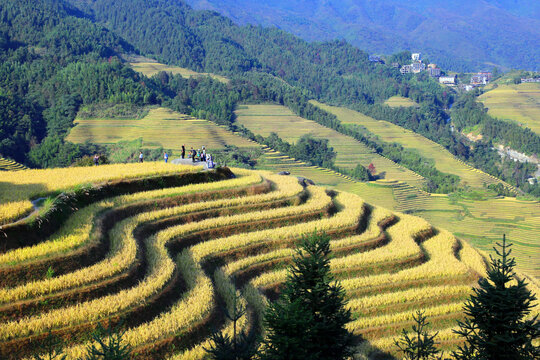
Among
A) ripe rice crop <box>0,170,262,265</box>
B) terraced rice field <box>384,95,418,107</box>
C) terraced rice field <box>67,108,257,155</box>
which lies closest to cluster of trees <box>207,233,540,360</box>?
ripe rice crop <box>0,170,262,265</box>

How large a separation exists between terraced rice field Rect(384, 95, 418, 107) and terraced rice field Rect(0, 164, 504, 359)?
152659mm

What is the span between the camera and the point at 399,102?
591 ft

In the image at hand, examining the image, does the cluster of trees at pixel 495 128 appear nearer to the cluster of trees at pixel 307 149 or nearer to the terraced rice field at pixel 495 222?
the cluster of trees at pixel 307 149

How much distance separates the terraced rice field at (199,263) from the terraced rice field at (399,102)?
501 ft

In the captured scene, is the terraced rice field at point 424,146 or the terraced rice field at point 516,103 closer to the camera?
the terraced rice field at point 424,146

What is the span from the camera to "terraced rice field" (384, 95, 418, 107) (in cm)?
17575

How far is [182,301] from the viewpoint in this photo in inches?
619

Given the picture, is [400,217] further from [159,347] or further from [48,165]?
[48,165]

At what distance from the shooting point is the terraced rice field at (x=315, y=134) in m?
93.0

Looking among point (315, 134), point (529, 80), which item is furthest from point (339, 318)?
point (529, 80)

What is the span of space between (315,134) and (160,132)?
3783cm

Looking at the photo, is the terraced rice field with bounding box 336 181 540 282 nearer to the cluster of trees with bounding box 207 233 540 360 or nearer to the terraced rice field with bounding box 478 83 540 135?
the cluster of trees with bounding box 207 233 540 360

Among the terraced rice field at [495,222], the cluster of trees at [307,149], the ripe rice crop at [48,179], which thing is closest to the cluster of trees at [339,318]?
the ripe rice crop at [48,179]

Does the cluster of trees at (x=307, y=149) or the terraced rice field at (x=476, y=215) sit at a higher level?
the cluster of trees at (x=307, y=149)
